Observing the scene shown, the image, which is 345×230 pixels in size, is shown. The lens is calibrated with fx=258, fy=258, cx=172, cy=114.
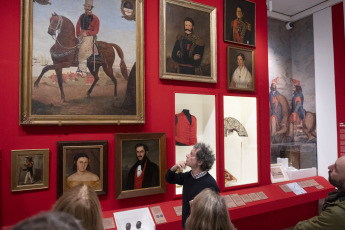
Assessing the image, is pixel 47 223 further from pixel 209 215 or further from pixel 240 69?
pixel 240 69

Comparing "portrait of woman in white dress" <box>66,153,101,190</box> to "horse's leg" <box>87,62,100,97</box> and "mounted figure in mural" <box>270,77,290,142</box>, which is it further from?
"mounted figure in mural" <box>270,77,290,142</box>

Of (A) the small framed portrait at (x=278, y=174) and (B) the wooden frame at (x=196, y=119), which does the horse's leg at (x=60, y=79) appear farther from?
(A) the small framed portrait at (x=278, y=174)

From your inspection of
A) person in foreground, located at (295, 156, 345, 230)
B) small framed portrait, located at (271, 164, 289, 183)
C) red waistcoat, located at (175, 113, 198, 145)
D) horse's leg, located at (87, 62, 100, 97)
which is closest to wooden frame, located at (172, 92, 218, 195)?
red waistcoat, located at (175, 113, 198, 145)

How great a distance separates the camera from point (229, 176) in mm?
5625

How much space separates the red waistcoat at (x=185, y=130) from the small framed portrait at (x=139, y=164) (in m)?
0.51

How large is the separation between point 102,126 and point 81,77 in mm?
854

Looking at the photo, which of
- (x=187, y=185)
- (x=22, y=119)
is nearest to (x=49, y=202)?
(x=22, y=119)

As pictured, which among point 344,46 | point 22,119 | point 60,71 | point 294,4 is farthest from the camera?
point 294,4

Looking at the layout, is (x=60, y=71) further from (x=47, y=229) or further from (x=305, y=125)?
(x=305, y=125)

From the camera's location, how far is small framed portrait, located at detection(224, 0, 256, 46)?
18.2 ft

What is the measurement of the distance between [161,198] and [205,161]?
145 centimetres

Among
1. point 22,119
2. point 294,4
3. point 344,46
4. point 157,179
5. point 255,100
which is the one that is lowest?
point 157,179

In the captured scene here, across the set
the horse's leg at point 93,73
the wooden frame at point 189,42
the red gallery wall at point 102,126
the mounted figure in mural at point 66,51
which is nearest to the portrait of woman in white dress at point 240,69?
the red gallery wall at point 102,126

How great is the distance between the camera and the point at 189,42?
5.04 m
